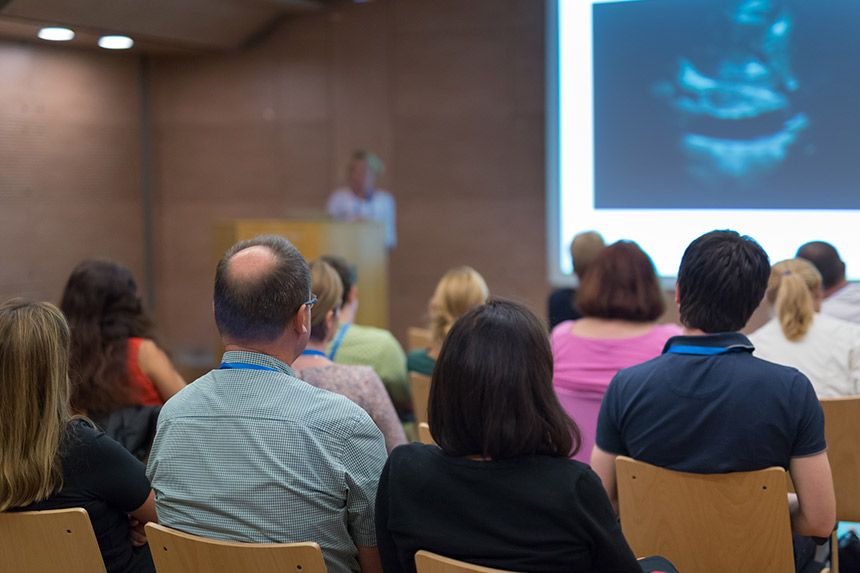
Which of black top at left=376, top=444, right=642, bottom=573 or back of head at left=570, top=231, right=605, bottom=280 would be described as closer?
black top at left=376, top=444, right=642, bottom=573

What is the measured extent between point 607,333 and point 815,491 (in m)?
1.01

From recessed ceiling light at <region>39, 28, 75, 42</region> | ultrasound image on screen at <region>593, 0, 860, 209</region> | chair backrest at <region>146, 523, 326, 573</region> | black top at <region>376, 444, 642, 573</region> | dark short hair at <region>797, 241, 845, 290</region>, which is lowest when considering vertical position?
chair backrest at <region>146, 523, 326, 573</region>

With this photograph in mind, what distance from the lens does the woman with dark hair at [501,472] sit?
137cm

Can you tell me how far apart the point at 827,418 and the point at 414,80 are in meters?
4.64

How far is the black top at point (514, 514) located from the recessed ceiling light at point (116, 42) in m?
5.41

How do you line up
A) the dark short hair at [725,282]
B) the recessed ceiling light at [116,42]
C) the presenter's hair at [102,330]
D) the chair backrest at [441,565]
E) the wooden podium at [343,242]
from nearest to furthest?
1. the chair backrest at [441,565]
2. the dark short hair at [725,282]
3. the presenter's hair at [102,330]
4. the wooden podium at [343,242]
5. the recessed ceiling light at [116,42]

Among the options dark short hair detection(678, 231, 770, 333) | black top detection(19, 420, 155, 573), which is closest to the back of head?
dark short hair detection(678, 231, 770, 333)

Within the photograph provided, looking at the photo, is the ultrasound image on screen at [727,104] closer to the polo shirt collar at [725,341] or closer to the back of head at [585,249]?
the back of head at [585,249]

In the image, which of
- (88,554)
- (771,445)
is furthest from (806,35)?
(88,554)

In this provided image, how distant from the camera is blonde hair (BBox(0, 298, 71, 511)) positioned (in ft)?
5.56

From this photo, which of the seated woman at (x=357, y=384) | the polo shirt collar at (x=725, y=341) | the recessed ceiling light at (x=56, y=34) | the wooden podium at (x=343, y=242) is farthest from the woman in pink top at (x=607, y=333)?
the recessed ceiling light at (x=56, y=34)

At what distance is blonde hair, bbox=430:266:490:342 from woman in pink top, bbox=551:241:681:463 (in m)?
0.58

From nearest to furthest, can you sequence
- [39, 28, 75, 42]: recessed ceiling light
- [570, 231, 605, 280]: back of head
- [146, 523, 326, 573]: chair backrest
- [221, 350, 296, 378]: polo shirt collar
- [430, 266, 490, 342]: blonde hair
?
1. [146, 523, 326, 573]: chair backrest
2. [221, 350, 296, 378]: polo shirt collar
3. [430, 266, 490, 342]: blonde hair
4. [570, 231, 605, 280]: back of head
5. [39, 28, 75, 42]: recessed ceiling light

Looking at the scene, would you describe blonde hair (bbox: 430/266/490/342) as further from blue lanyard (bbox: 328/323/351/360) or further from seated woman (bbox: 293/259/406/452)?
seated woman (bbox: 293/259/406/452)
